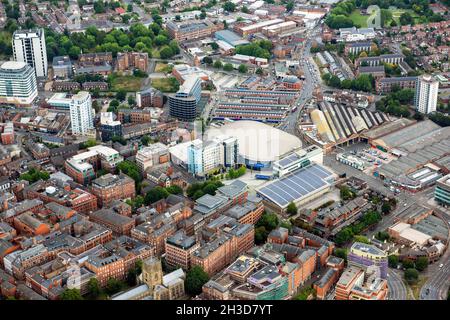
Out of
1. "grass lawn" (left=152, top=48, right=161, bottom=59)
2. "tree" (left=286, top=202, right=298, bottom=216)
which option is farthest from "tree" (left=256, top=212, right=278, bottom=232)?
"grass lawn" (left=152, top=48, right=161, bottom=59)

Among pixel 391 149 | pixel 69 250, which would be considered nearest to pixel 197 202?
pixel 69 250

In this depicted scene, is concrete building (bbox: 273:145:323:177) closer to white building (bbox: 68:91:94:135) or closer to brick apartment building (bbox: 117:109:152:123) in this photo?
brick apartment building (bbox: 117:109:152:123)

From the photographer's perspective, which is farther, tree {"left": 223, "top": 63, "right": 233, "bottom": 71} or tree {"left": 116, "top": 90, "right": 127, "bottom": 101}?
tree {"left": 223, "top": 63, "right": 233, "bottom": 71}

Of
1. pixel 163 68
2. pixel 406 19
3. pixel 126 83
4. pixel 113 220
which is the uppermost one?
pixel 406 19

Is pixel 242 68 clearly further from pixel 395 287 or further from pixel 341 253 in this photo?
pixel 395 287

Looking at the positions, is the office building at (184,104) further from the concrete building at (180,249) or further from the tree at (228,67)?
the concrete building at (180,249)

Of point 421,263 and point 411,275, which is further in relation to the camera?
point 421,263

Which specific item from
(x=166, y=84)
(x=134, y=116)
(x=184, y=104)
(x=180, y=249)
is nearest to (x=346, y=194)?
(x=180, y=249)

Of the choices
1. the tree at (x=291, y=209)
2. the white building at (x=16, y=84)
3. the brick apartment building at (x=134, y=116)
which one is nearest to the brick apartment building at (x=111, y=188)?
the tree at (x=291, y=209)
